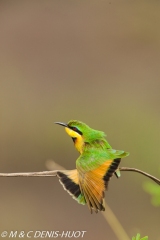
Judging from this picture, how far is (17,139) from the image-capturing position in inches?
82.7

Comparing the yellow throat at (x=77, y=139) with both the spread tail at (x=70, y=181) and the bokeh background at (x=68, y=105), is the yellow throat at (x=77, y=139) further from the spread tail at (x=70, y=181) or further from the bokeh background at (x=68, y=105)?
the bokeh background at (x=68, y=105)

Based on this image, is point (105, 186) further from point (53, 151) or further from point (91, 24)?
point (91, 24)

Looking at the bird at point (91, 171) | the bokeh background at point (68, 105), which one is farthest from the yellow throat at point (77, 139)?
the bokeh background at point (68, 105)

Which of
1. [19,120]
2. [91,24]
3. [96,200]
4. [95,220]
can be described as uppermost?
[91,24]

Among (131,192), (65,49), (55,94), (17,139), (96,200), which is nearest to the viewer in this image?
(96,200)

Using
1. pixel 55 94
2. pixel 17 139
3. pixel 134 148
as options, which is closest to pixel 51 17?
pixel 55 94

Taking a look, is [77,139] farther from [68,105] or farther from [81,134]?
[68,105]

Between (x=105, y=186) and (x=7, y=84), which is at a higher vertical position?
(x=7, y=84)

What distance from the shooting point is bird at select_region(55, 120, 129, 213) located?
0.60 meters

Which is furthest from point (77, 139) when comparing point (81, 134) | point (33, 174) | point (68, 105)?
point (68, 105)

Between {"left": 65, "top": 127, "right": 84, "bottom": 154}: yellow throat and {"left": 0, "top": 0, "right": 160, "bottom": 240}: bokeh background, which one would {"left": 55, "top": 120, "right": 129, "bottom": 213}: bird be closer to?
{"left": 65, "top": 127, "right": 84, "bottom": 154}: yellow throat

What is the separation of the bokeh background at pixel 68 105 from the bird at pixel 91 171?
0.51 metres

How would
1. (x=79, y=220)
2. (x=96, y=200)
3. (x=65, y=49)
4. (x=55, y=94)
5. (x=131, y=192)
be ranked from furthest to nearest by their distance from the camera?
(x=65, y=49)
(x=55, y=94)
(x=131, y=192)
(x=79, y=220)
(x=96, y=200)

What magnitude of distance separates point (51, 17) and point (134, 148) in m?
1.58
